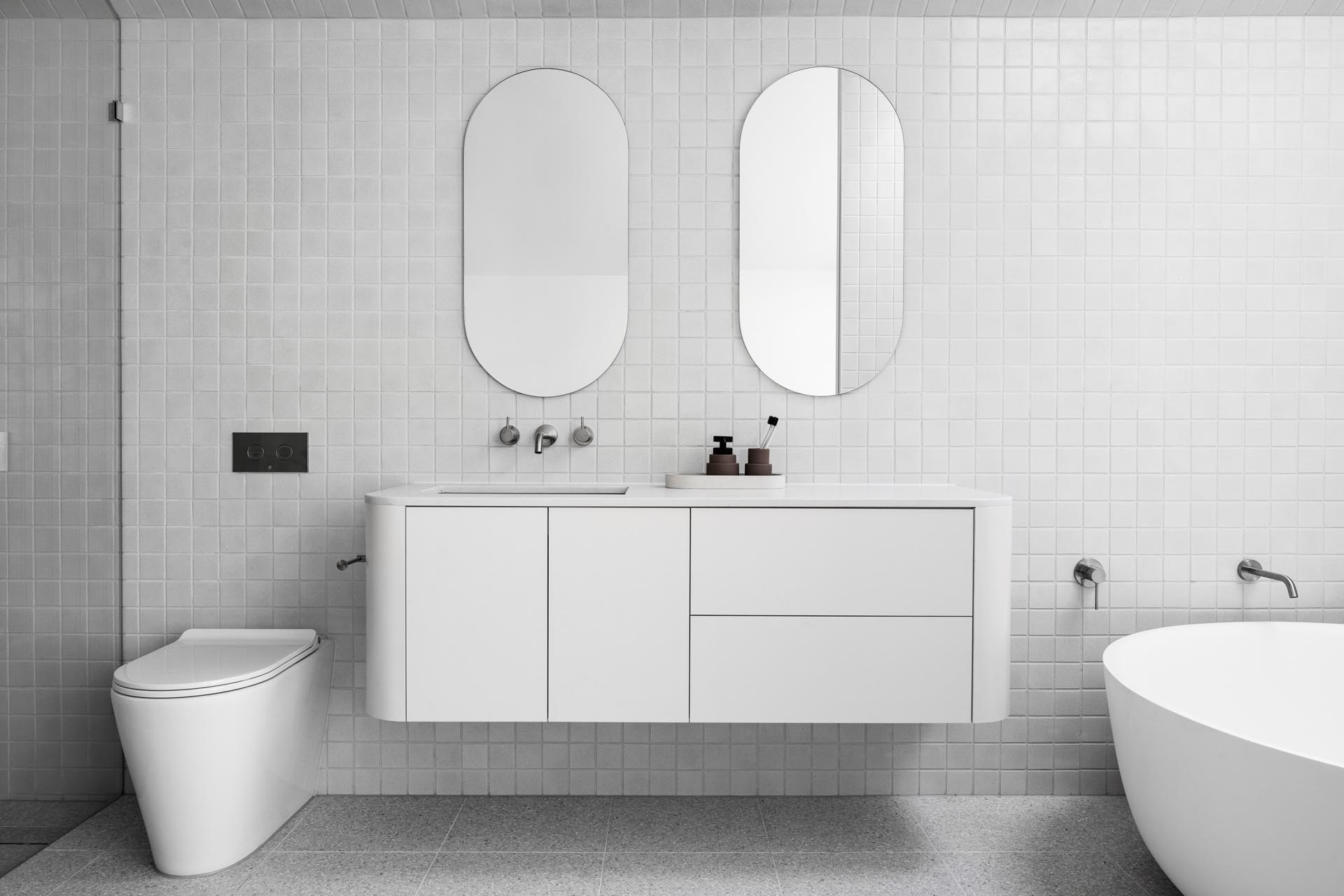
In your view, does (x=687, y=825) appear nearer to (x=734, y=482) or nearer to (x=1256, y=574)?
(x=734, y=482)

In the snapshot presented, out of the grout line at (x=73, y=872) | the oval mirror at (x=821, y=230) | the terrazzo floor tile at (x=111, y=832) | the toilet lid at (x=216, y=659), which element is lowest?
the grout line at (x=73, y=872)

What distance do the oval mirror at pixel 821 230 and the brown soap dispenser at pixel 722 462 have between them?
27 cm

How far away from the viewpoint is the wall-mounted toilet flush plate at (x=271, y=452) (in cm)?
210

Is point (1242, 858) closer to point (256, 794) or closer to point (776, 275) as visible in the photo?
point (776, 275)

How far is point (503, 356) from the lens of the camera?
210 cm

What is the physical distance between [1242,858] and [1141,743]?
8.8 inches

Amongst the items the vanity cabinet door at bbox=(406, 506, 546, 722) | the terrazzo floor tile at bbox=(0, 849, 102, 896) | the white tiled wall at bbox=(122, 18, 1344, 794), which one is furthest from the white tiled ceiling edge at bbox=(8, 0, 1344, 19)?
the terrazzo floor tile at bbox=(0, 849, 102, 896)

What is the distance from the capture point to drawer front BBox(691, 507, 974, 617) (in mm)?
1713

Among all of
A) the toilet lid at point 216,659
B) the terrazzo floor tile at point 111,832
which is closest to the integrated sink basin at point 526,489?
the toilet lid at point 216,659

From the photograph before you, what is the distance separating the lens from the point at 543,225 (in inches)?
82.7

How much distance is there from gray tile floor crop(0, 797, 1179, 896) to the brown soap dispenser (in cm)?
86

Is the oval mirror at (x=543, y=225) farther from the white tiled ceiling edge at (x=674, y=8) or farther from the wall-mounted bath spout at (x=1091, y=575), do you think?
the wall-mounted bath spout at (x=1091, y=575)

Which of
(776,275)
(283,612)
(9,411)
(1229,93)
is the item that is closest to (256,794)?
(283,612)

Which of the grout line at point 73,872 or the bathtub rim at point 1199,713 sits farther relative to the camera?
the grout line at point 73,872
